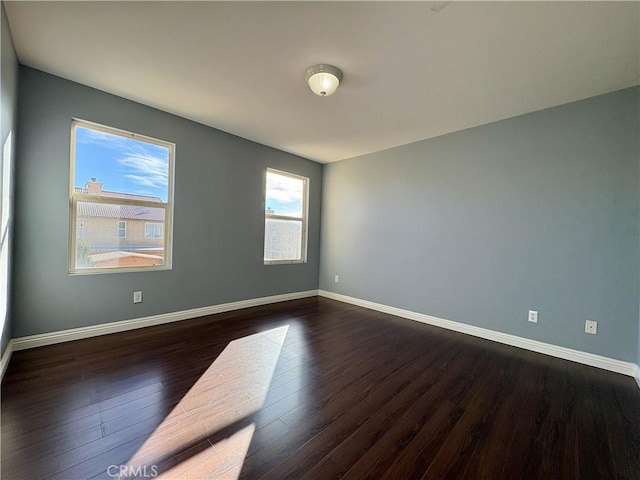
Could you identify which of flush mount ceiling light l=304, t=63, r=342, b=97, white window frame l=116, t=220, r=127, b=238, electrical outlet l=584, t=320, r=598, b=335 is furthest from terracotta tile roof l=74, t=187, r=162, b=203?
electrical outlet l=584, t=320, r=598, b=335

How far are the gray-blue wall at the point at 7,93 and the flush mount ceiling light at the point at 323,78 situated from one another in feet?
6.59

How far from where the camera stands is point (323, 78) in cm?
216

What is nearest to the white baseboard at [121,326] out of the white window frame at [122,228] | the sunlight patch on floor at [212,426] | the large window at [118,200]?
the large window at [118,200]

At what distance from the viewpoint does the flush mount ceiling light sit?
6.96 ft

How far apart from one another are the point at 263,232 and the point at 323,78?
8.25 ft

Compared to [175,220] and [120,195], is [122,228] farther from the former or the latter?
[175,220]

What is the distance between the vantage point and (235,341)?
2713 millimetres

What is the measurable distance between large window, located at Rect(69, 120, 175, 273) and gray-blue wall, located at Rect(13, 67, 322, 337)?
9cm

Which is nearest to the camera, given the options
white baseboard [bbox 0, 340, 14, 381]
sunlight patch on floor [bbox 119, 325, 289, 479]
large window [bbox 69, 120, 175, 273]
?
sunlight patch on floor [bbox 119, 325, 289, 479]

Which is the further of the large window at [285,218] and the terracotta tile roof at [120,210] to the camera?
the large window at [285,218]

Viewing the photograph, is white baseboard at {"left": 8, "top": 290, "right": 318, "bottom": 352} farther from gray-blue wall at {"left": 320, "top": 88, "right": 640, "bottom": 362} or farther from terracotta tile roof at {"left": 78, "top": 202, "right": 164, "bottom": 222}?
gray-blue wall at {"left": 320, "top": 88, "right": 640, "bottom": 362}

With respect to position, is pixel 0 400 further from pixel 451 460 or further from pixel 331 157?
pixel 331 157

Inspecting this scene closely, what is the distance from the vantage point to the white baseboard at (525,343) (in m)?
2.32

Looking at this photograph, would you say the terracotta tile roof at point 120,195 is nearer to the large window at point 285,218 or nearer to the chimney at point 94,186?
the chimney at point 94,186
